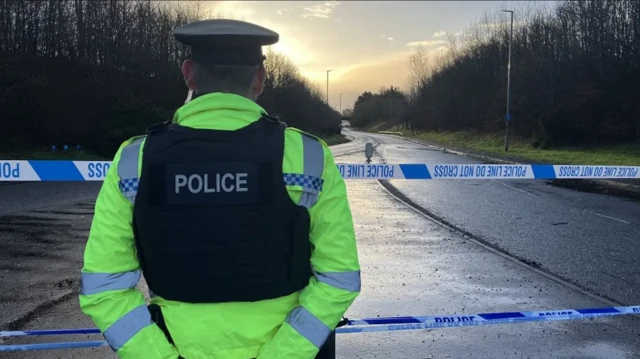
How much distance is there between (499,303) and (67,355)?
412 cm

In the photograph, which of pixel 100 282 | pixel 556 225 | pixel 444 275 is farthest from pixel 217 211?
pixel 556 225

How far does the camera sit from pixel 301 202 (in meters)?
1.73

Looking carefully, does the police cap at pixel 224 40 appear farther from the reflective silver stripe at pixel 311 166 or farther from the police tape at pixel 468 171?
the police tape at pixel 468 171

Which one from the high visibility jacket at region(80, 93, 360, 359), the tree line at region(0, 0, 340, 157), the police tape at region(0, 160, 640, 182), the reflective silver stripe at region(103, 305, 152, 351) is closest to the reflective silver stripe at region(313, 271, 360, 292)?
the high visibility jacket at region(80, 93, 360, 359)

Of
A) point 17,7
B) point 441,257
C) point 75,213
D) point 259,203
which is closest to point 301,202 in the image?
point 259,203

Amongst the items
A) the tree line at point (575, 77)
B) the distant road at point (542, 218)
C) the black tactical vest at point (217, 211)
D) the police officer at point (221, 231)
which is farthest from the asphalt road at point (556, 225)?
the tree line at point (575, 77)

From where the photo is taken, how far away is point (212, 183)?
1676mm

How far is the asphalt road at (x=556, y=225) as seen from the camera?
7039 millimetres

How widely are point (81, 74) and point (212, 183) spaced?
3065 centimetres

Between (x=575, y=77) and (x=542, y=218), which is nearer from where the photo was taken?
(x=542, y=218)

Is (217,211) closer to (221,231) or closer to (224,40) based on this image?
(221,231)

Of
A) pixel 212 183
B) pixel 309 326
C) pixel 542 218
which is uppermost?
pixel 212 183

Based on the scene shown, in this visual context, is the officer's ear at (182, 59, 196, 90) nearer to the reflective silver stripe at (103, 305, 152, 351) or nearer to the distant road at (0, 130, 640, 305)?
the reflective silver stripe at (103, 305, 152, 351)

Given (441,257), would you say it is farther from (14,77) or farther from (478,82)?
(478,82)
